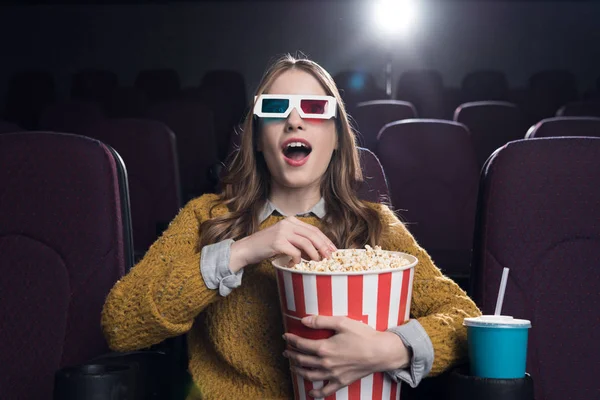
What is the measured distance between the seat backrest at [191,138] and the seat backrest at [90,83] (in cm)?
428

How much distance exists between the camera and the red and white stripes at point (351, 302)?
1.33 metres

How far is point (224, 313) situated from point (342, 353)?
413 mm

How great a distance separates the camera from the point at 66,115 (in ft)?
15.8

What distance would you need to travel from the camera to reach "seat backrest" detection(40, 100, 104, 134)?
466cm

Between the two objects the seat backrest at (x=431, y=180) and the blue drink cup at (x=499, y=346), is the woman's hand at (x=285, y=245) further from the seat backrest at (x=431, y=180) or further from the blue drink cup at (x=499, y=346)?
the seat backrest at (x=431, y=180)

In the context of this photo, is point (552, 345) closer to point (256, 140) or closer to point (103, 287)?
point (256, 140)

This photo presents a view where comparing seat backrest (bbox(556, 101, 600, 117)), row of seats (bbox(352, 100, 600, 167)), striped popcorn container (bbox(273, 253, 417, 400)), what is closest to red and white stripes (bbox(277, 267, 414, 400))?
striped popcorn container (bbox(273, 253, 417, 400))

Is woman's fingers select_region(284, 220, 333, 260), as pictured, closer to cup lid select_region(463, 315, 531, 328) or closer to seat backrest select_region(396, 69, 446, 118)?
cup lid select_region(463, 315, 531, 328)

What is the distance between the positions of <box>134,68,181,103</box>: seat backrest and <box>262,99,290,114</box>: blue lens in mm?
7861

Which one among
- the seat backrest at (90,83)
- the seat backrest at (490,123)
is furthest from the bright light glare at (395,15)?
the seat backrest at (490,123)

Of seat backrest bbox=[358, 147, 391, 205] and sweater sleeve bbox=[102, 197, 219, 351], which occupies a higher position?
seat backrest bbox=[358, 147, 391, 205]

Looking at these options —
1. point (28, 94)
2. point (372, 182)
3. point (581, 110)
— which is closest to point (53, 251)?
point (372, 182)

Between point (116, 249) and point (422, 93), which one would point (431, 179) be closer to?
point (116, 249)

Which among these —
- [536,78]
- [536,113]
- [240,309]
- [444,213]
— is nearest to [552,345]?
[240,309]
